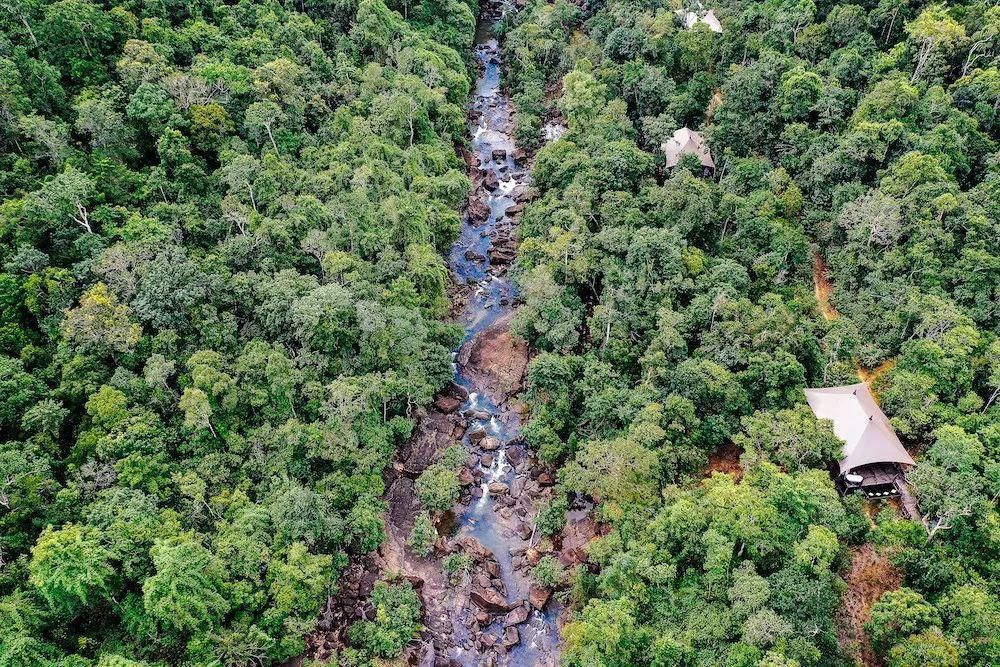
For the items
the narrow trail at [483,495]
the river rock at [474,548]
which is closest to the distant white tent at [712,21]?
the narrow trail at [483,495]

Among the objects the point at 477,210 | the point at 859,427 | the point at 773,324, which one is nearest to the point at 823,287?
the point at 773,324

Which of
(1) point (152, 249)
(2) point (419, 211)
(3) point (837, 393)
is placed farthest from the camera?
(2) point (419, 211)

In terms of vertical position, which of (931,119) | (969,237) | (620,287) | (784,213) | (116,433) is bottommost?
(116,433)

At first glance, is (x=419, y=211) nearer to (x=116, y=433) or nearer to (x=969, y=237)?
(x=116, y=433)

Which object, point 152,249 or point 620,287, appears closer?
point 152,249

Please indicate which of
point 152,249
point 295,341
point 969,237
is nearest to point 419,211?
point 295,341

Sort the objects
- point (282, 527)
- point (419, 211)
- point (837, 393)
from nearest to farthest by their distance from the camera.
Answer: point (282, 527) → point (837, 393) → point (419, 211)
